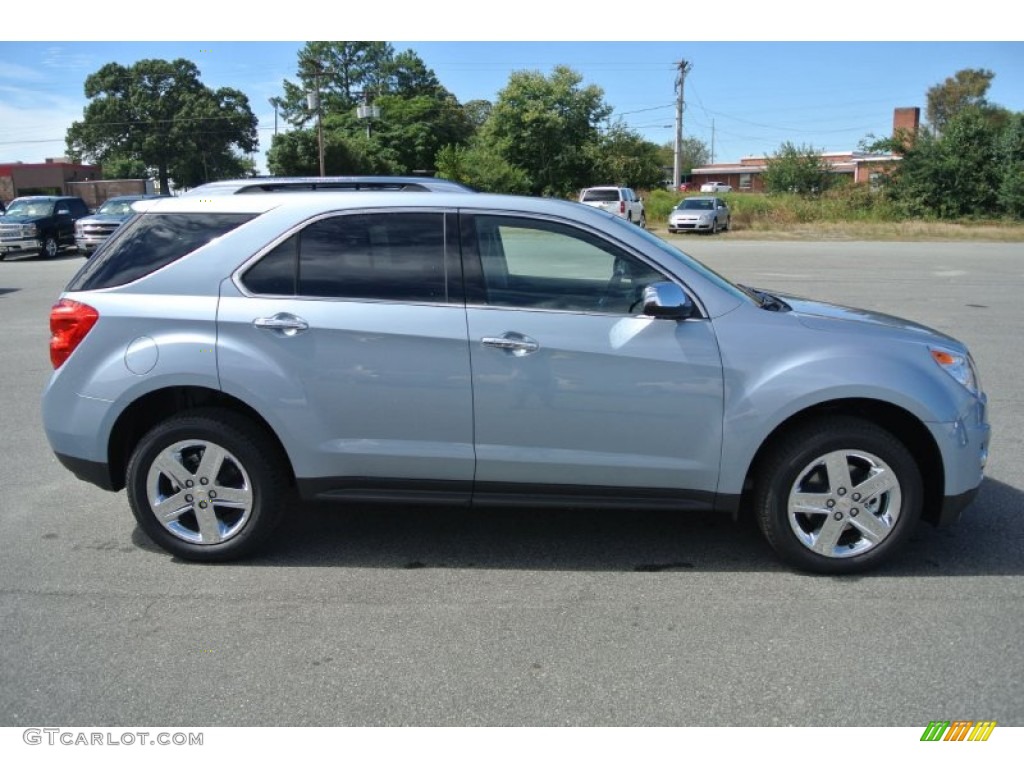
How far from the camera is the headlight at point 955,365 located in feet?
13.4

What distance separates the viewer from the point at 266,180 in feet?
15.6

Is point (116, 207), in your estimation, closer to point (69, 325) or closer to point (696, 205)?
point (696, 205)

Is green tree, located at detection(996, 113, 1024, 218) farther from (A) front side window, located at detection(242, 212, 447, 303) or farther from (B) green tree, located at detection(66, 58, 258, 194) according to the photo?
(B) green tree, located at detection(66, 58, 258, 194)

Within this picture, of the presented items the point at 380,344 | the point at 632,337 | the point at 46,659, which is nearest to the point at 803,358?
the point at 632,337

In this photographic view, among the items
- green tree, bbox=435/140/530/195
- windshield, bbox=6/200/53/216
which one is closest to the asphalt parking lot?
windshield, bbox=6/200/53/216

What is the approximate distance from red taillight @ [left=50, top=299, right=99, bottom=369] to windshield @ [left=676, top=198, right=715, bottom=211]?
35.6 m

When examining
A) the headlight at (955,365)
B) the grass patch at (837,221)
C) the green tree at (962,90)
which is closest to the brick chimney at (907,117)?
the green tree at (962,90)

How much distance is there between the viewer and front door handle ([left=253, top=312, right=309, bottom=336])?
4066 mm

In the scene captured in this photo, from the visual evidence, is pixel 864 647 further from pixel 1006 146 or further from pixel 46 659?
pixel 1006 146

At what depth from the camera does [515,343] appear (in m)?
3.97

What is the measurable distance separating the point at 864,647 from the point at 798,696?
0.51m

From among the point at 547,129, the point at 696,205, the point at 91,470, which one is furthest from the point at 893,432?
the point at 547,129

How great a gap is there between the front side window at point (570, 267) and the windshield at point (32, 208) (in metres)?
25.1

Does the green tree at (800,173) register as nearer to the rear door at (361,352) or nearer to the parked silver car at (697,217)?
the parked silver car at (697,217)
